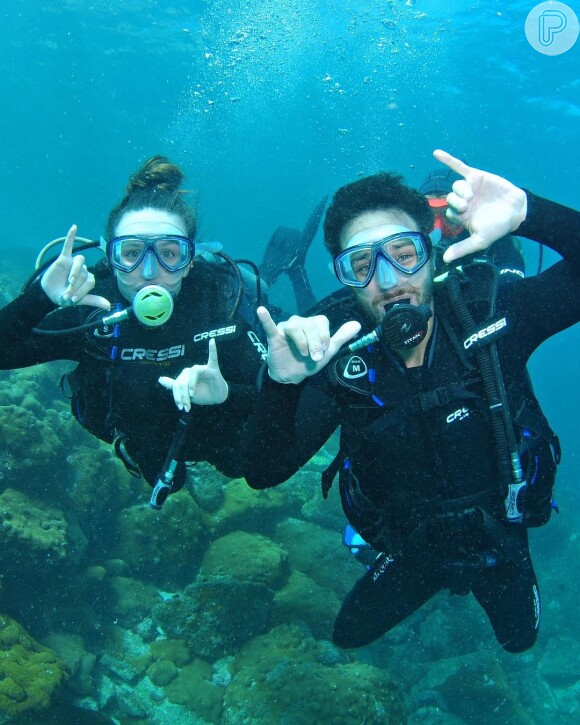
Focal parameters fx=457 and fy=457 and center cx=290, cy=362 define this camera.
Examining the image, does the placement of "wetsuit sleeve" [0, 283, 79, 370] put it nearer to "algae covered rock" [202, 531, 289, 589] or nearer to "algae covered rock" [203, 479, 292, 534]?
"algae covered rock" [202, 531, 289, 589]

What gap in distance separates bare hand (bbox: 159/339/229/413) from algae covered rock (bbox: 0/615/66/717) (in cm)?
370

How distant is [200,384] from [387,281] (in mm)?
1453

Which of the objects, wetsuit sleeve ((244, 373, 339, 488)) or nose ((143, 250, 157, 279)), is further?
nose ((143, 250, 157, 279))

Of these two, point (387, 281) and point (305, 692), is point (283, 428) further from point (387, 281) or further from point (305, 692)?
point (305, 692)

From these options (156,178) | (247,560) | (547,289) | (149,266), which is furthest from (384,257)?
(247,560)

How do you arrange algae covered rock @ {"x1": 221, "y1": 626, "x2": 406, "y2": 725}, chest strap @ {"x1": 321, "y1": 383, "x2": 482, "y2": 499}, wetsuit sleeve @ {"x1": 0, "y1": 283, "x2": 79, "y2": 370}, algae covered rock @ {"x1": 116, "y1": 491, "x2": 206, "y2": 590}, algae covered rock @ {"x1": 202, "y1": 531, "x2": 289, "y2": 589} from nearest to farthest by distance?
1. chest strap @ {"x1": 321, "y1": 383, "x2": 482, "y2": 499}
2. wetsuit sleeve @ {"x1": 0, "y1": 283, "x2": 79, "y2": 370}
3. algae covered rock @ {"x1": 221, "y1": 626, "x2": 406, "y2": 725}
4. algae covered rock @ {"x1": 202, "y1": 531, "x2": 289, "y2": 589}
5. algae covered rock @ {"x1": 116, "y1": 491, "x2": 206, "y2": 590}

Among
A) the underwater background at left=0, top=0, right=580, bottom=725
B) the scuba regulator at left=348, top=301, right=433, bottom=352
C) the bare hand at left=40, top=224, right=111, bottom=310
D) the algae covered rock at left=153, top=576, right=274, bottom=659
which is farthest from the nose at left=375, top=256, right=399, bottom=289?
the algae covered rock at left=153, top=576, right=274, bottom=659

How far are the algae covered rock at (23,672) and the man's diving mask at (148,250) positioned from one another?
420 cm

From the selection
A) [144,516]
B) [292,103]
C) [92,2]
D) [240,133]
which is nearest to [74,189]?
[240,133]

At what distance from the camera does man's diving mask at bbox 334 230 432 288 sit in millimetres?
2939

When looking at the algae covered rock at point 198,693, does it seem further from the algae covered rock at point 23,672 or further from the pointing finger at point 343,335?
the pointing finger at point 343,335

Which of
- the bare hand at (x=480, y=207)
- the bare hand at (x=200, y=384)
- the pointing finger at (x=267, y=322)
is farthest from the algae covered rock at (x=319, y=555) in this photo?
the bare hand at (x=480, y=207)

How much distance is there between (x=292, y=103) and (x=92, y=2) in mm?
20360

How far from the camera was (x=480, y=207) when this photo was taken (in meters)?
2.76
